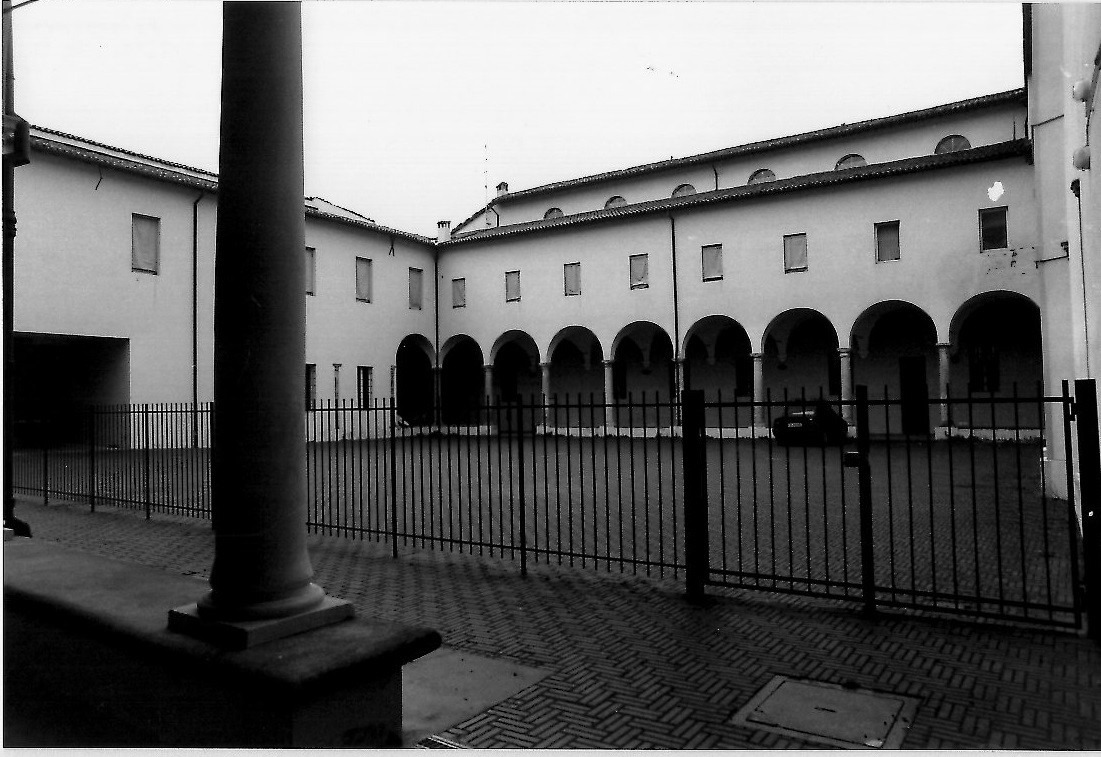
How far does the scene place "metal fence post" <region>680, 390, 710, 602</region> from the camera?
5.93m

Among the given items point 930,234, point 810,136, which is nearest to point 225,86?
point 930,234

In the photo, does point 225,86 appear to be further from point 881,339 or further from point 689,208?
point 881,339

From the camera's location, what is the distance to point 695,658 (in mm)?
4562

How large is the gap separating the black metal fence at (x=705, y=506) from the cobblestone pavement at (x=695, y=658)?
275mm

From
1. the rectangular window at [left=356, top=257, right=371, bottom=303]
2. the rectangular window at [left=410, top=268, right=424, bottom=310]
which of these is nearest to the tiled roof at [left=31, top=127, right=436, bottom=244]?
the rectangular window at [left=356, top=257, right=371, bottom=303]

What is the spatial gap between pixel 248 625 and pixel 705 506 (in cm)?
415

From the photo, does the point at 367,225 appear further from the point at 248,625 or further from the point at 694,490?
the point at 248,625

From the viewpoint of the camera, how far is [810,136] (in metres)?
30.1

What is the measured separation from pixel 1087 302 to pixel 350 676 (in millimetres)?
8450

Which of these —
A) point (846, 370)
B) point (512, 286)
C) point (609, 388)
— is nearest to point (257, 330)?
point (846, 370)

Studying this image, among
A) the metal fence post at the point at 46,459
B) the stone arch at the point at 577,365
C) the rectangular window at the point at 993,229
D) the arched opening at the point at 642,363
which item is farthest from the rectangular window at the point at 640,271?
the metal fence post at the point at 46,459

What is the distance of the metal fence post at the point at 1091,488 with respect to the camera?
4613mm

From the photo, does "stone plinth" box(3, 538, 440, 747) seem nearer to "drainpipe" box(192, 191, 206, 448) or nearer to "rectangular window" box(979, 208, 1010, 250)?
"drainpipe" box(192, 191, 206, 448)

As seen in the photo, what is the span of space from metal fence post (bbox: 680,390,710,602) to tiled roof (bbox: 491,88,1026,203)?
26.9m
